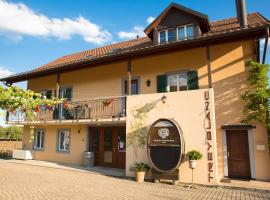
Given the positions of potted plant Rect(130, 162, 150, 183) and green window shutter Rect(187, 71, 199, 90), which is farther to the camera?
green window shutter Rect(187, 71, 199, 90)

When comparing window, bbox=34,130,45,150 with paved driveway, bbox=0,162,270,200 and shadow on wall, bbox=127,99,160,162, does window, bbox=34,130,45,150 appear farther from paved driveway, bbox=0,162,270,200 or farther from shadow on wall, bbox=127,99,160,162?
shadow on wall, bbox=127,99,160,162

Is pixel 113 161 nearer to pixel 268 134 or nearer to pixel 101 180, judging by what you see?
pixel 101 180

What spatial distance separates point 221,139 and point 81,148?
8430mm

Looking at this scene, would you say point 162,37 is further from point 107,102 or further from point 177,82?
point 107,102

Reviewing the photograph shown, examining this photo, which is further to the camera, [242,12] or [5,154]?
[5,154]

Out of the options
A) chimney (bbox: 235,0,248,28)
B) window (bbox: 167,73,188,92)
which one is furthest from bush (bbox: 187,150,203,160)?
chimney (bbox: 235,0,248,28)

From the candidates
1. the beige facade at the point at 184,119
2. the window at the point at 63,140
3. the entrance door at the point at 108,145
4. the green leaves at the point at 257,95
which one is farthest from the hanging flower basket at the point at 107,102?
the green leaves at the point at 257,95

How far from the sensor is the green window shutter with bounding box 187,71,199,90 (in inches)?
467

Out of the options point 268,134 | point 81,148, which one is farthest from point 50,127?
point 268,134

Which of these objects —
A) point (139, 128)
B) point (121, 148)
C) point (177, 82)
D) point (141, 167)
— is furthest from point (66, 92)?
point (141, 167)

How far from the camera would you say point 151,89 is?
13.1 metres

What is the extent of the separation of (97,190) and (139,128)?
3747mm

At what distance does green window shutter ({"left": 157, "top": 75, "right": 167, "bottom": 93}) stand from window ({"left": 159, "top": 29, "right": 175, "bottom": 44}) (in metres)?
2.24

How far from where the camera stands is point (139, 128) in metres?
10.9
